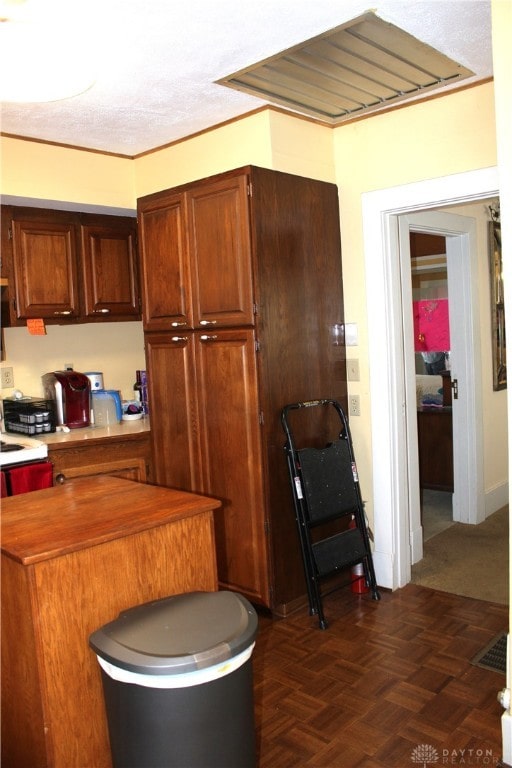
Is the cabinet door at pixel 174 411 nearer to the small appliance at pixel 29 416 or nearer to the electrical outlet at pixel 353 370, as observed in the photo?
the small appliance at pixel 29 416

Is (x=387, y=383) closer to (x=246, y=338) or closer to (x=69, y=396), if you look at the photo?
(x=246, y=338)

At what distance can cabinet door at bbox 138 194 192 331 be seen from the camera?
3482 millimetres

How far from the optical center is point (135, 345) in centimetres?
469

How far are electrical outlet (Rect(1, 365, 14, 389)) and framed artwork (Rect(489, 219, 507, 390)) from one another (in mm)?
3329

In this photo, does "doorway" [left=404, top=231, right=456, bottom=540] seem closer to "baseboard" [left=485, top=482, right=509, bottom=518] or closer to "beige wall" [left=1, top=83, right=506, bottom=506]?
"baseboard" [left=485, top=482, right=509, bottom=518]

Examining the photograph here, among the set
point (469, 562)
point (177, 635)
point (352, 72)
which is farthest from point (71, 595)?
point (469, 562)

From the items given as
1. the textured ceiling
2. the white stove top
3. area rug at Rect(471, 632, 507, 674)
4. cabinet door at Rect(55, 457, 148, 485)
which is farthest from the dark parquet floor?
the textured ceiling

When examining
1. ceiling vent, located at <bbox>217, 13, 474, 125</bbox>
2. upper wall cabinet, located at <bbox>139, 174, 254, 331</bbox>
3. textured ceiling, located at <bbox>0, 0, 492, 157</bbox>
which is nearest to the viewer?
textured ceiling, located at <bbox>0, 0, 492, 157</bbox>

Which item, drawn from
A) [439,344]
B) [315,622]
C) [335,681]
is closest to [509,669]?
[335,681]

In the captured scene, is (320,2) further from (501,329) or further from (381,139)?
(501,329)

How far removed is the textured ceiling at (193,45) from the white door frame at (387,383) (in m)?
0.77

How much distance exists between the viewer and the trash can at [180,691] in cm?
163

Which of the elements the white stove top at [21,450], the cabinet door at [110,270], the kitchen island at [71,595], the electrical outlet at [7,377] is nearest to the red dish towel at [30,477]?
the white stove top at [21,450]

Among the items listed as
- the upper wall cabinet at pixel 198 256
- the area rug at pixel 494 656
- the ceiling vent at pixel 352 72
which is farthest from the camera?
the upper wall cabinet at pixel 198 256
